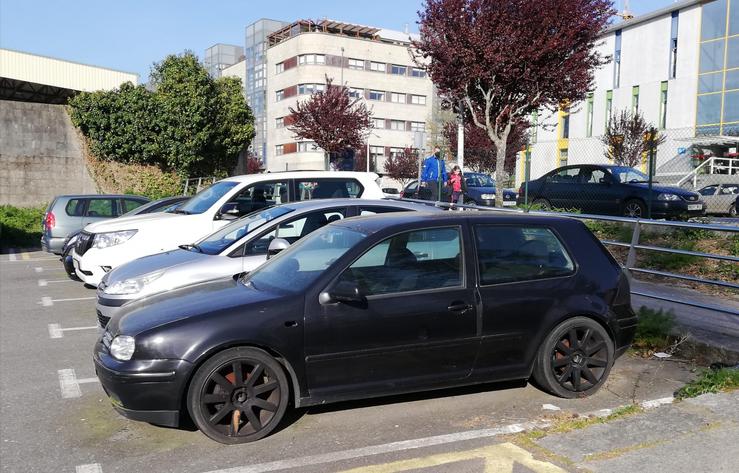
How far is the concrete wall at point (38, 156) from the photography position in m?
22.8

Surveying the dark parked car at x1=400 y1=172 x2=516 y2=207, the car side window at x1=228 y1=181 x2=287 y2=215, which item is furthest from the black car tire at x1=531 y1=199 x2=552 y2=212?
the car side window at x1=228 y1=181 x2=287 y2=215

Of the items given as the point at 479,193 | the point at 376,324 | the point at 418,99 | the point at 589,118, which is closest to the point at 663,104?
the point at 589,118

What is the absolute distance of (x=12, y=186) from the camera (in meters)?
22.8

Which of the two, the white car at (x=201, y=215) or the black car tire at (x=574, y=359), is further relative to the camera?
the white car at (x=201, y=215)

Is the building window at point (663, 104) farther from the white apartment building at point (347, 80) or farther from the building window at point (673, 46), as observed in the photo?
the white apartment building at point (347, 80)

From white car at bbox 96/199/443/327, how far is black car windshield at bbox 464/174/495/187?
15.3 metres

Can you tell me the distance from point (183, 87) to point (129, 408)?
2404cm

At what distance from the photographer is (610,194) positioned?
49.9 ft

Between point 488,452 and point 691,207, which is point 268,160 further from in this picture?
point 488,452

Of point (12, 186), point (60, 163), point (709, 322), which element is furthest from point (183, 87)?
point (709, 322)

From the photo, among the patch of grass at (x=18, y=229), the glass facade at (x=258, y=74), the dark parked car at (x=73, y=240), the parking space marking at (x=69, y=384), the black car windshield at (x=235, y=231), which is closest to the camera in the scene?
the parking space marking at (x=69, y=384)

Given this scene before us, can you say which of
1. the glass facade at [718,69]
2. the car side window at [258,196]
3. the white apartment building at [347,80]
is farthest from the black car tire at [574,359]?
the white apartment building at [347,80]

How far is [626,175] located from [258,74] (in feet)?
252

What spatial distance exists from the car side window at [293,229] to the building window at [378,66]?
68.6 meters
